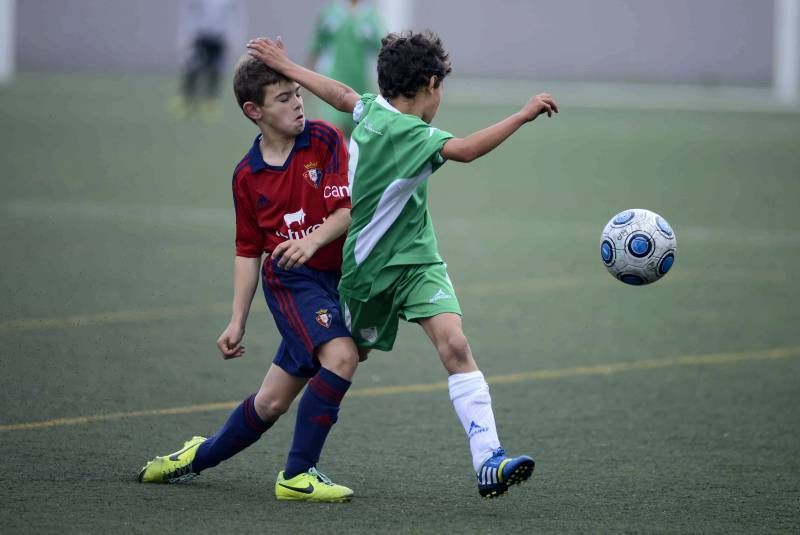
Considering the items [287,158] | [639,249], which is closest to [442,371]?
[639,249]

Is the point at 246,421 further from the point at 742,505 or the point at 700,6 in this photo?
the point at 700,6

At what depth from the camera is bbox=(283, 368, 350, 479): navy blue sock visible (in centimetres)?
504

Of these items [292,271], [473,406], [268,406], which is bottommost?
[268,406]

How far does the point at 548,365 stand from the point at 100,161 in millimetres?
10500

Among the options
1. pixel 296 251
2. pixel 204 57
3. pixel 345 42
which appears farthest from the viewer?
pixel 204 57

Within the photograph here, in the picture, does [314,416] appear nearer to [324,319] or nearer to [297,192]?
[324,319]

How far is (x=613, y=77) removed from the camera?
1368 inches

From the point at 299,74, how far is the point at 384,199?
2.00ft

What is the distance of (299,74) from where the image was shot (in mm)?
5211

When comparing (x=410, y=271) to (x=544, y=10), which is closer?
(x=410, y=271)

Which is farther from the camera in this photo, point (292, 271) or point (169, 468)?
point (169, 468)

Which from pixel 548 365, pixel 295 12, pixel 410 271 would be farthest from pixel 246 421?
pixel 295 12

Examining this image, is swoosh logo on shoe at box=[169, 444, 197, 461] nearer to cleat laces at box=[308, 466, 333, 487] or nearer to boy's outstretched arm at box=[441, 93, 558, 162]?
cleat laces at box=[308, 466, 333, 487]

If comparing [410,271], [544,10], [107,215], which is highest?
[544,10]
